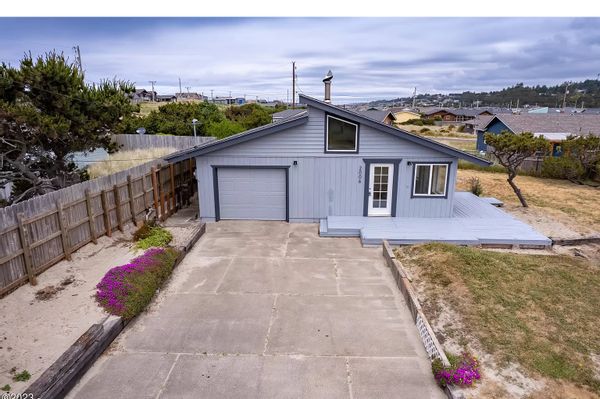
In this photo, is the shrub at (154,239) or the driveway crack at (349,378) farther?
the shrub at (154,239)

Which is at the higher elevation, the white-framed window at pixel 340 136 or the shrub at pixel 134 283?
the white-framed window at pixel 340 136

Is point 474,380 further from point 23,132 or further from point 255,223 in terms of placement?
point 23,132

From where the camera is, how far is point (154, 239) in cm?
1060

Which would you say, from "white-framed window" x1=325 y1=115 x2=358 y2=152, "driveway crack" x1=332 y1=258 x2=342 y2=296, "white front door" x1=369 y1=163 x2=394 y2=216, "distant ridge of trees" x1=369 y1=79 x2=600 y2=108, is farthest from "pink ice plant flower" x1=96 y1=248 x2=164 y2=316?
"distant ridge of trees" x1=369 y1=79 x2=600 y2=108

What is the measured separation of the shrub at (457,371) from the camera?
5.38m

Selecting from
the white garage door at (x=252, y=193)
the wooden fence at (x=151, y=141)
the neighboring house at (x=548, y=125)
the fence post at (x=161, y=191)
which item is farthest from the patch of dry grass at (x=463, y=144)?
the fence post at (x=161, y=191)

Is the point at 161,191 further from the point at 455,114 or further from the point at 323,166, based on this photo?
the point at 455,114

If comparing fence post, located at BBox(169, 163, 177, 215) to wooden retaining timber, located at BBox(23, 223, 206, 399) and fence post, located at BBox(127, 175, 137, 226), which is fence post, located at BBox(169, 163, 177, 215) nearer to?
fence post, located at BBox(127, 175, 137, 226)

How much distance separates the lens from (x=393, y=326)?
716cm

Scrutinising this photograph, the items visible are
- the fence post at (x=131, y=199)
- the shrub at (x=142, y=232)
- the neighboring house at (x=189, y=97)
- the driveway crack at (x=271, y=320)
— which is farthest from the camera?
the neighboring house at (x=189, y=97)

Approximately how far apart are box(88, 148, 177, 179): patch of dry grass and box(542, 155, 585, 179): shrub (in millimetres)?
22262

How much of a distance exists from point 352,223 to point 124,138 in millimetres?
18371

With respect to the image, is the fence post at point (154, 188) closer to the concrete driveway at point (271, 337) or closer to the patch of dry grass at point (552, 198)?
the concrete driveway at point (271, 337)

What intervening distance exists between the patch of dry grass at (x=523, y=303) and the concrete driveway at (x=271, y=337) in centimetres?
109
